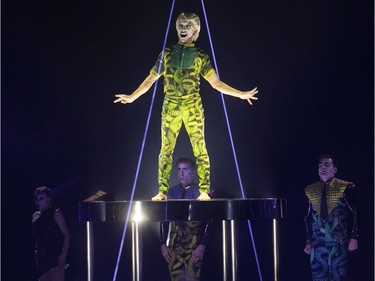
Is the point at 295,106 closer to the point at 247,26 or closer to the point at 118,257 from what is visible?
the point at 247,26

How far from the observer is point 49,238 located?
220 inches

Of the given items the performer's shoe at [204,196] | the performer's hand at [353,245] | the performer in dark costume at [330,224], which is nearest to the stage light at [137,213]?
the performer's shoe at [204,196]

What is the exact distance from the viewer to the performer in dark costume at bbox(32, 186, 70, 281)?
18.3 feet

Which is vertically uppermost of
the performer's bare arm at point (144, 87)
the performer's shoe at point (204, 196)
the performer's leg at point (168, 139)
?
the performer's bare arm at point (144, 87)

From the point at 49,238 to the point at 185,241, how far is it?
92 centimetres

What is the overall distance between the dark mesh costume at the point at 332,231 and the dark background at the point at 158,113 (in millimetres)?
372

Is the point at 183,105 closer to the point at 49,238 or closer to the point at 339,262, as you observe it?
the point at 49,238

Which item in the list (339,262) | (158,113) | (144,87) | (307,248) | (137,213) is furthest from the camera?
(158,113)

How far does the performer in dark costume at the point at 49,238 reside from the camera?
18.3ft

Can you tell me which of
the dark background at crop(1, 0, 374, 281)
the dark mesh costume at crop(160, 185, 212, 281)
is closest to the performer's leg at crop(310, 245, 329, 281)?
the dark background at crop(1, 0, 374, 281)

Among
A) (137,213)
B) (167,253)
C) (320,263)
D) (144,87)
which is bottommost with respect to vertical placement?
(320,263)

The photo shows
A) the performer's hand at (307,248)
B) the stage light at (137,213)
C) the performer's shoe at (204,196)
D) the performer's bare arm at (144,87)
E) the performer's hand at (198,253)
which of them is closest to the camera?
the stage light at (137,213)

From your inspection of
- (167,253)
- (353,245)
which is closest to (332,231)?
(353,245)

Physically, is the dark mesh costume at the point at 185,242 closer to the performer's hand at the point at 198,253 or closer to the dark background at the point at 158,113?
the performer's hand at the point at 198,253
